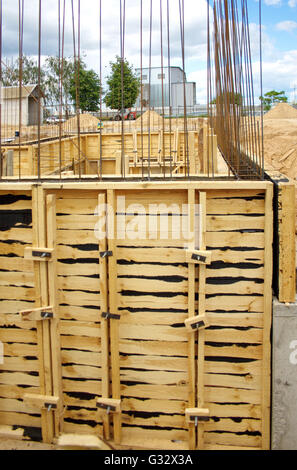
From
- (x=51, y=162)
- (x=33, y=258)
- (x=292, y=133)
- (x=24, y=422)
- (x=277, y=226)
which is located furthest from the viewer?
(x=292, y=133)

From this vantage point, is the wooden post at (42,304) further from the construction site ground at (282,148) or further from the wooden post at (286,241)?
the construction site ground at (282,148)

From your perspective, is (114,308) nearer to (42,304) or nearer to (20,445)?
(42,304)

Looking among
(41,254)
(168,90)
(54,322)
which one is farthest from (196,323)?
(168,90)

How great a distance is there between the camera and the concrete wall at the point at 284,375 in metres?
4.04

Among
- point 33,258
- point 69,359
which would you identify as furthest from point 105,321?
point 33,258

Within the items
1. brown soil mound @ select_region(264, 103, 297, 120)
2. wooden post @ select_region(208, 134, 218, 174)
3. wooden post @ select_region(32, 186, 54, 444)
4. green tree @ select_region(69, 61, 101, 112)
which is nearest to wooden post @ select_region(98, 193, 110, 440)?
wooden post @ select_region(32, 186, 54, 444)

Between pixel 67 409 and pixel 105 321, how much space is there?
117 cm

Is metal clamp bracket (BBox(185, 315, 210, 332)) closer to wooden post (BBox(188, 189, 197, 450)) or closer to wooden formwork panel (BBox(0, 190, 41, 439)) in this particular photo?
wooden post (BBox(188, 189, 197, 450))

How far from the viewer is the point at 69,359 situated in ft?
14.7

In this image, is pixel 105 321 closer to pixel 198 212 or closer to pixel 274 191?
pixel 198 212

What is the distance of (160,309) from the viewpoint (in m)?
4.29

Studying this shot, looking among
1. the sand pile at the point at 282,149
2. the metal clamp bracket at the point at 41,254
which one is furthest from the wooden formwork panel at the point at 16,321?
the sand pile at the point at 282,149

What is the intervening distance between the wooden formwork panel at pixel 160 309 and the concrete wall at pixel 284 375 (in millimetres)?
99

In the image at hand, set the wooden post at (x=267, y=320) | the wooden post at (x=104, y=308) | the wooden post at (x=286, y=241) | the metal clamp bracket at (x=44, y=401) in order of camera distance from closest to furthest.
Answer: the wooden post at (x=286, y=241) → the wooden post at (x=267, y=320) → the wooden post at (x=104, y=308) → the metal clamp bracket at (x=44, y=401)
